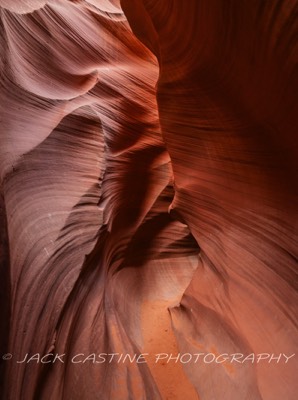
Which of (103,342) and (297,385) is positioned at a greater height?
(297,385)

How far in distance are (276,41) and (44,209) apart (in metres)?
1.17

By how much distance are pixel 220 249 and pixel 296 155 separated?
840 mm

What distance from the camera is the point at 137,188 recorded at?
258 centimetres

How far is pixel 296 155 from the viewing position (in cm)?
134

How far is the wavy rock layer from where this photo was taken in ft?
4.39

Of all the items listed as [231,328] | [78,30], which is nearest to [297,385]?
[231,328]

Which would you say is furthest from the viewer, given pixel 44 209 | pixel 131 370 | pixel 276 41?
pixel 131 370

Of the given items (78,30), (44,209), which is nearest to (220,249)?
(44,209)

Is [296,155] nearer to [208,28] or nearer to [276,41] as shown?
[276,41]

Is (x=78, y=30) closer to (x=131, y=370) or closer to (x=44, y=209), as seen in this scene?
(x=44, y=209)

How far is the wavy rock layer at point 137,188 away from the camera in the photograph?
1.34 metres

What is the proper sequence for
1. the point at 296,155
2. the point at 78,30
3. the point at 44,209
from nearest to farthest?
the point at 296,155 < the point at 44,209 < the point at 78,30

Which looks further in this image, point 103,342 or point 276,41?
point 103,342

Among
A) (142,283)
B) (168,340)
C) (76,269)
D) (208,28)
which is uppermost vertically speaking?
(208,28)
